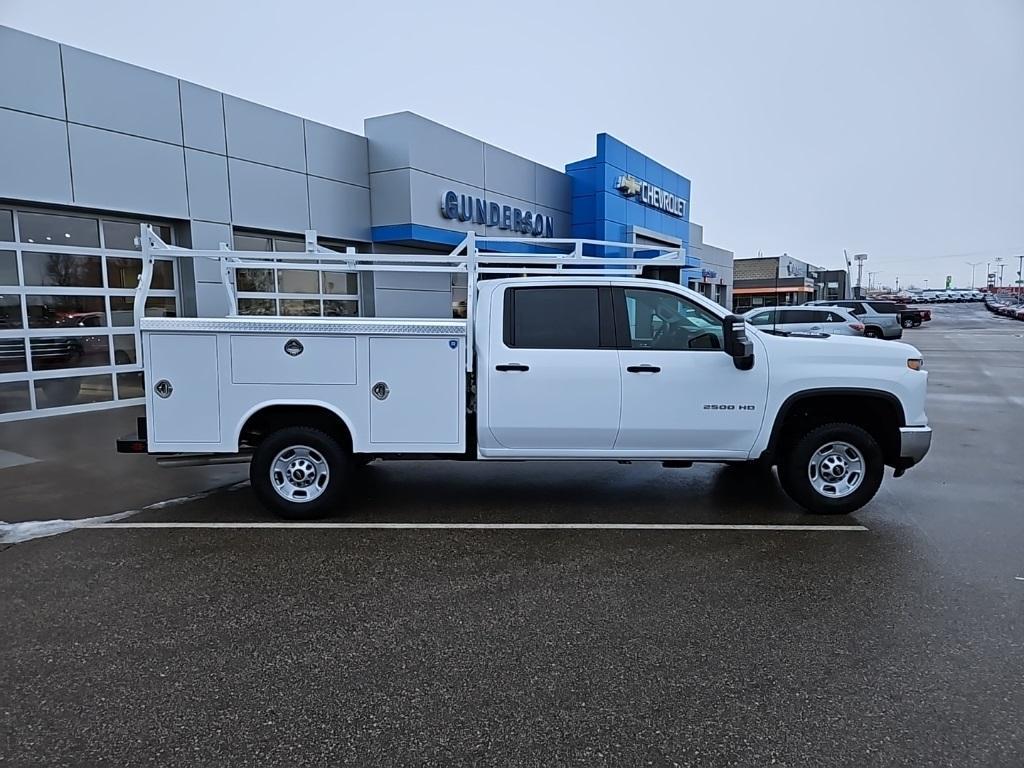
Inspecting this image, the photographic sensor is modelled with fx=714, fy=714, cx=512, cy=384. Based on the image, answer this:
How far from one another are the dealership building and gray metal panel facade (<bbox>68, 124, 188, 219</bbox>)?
23 millimetres

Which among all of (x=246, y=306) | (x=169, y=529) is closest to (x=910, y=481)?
(x=169, y=529)

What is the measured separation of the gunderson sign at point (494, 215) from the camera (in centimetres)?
1738

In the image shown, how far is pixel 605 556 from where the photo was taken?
5199 millimetres

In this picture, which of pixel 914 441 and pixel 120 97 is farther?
pixel 120 97

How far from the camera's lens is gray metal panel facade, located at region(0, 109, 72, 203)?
1025cm

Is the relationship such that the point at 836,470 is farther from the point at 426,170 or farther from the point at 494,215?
the point at 494,215

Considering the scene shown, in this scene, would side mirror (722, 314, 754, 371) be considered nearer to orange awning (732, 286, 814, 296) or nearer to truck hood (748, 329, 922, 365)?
truck hood (748, 329, 922, 365)

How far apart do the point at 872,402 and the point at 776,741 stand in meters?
3.98

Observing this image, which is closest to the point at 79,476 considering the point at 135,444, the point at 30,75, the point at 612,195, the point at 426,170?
the point at 135,444

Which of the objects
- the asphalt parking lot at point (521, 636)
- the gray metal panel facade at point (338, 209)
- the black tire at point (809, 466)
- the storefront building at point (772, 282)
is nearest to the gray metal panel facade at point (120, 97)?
the gray metal panel facade at point (338, 209)

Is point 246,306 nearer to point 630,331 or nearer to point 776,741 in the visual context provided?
point 630,331

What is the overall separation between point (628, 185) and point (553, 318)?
18137mm

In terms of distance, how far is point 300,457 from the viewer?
A: 603 centimetres

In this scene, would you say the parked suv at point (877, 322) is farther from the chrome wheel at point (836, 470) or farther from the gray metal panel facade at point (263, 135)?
the chrome wheel at point (836, 470)
